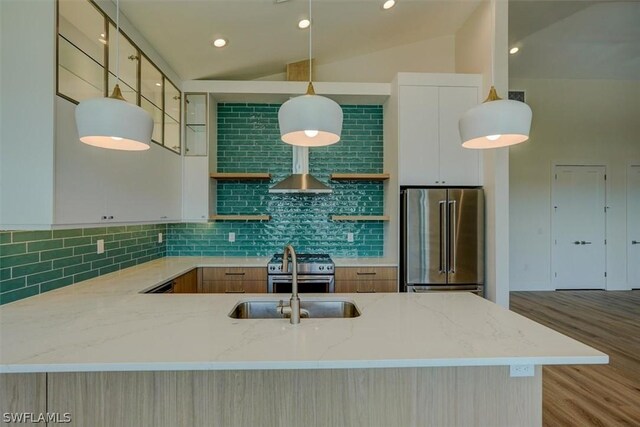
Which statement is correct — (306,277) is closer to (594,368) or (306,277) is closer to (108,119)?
(108,119)

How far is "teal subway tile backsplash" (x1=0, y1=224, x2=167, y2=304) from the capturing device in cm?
181

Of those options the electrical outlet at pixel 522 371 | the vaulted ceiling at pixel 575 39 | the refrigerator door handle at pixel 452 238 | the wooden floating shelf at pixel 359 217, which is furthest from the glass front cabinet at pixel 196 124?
the vaulted ceiling at pixel 575 39

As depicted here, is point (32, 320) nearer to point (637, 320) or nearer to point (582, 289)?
point (637, 320)

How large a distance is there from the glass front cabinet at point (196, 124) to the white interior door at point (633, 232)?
23.4 ft

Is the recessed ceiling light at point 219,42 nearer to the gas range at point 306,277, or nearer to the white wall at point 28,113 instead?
the white wall at point 28,113

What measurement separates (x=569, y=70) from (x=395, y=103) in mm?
4168

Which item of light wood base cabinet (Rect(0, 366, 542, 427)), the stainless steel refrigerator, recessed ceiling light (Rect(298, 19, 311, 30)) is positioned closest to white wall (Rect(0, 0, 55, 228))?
light wood base cabinet (Rect(0, 366, 542, 427))

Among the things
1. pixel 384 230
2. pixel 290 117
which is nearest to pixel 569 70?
pixel 384 230

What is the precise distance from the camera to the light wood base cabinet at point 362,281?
3.30 meters

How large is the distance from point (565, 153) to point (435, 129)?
3.98 metres

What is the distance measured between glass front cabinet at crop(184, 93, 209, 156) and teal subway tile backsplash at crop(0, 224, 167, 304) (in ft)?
3.43

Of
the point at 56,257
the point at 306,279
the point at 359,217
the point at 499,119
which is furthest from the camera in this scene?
the point at 359,217

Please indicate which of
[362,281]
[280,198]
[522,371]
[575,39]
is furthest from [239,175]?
[575,39]

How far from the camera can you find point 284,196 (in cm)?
393
